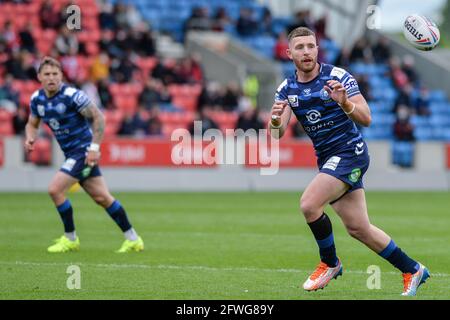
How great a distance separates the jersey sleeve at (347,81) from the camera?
9.03 m

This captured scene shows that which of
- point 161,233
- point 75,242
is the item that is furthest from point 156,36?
point 75,242

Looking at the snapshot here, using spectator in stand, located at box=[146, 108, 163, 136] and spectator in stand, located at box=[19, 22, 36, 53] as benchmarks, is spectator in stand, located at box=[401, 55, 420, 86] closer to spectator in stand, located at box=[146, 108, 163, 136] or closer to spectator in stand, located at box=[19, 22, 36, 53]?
spectator in stand, located at box=[146, 108, 163, 136]

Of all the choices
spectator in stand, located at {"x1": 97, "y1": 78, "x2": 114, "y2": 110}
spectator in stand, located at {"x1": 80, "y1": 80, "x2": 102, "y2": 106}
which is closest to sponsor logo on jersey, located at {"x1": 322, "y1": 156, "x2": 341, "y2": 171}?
spectator in stand, located at {"x1": 80, "y1": 80, "x2": 102, "y2": 106}

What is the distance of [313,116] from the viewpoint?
30.9ft

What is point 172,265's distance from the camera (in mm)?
11633

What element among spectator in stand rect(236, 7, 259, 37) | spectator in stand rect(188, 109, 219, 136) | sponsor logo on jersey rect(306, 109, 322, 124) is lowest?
spectator in stand rect(188, 109, 219, 136)

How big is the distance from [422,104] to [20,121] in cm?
1490

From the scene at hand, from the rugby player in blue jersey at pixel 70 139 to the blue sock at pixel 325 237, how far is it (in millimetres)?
4120

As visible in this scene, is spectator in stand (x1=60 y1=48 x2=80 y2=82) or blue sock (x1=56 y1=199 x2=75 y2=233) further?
spectator in stand (x1=60 y1=48 x2=80 y2=82)

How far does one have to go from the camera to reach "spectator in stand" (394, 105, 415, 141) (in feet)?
103

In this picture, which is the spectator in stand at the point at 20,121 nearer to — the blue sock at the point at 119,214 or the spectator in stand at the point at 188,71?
the spectator in stand at the point at 188,71

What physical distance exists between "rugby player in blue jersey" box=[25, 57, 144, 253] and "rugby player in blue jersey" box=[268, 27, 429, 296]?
4.09 meters

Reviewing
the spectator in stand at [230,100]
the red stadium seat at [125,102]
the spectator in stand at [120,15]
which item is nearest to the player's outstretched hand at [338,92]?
the red stadium seat at [125,102]

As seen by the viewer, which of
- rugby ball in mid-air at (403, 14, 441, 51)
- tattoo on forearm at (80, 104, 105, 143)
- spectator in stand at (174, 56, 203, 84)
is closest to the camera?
rugby ball in mid-air at (403, 14, 441, 51)
